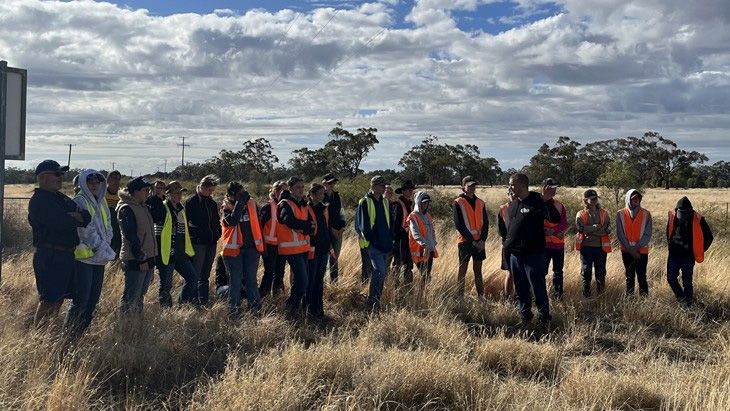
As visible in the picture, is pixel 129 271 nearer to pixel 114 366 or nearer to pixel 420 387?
pixel 114 366

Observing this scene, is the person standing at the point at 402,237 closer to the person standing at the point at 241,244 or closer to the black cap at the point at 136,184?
the person standing at the point at 241,244

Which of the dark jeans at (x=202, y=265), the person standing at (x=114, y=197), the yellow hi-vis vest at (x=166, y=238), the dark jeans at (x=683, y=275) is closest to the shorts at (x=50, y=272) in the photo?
the yellow hi-vis vest at (x=166, y=238)

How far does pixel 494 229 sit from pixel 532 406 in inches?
559

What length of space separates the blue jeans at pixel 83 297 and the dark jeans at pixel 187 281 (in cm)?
127

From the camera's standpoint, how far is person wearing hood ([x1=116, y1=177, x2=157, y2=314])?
6.91 meters

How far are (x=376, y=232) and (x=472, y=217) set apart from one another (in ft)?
4.73

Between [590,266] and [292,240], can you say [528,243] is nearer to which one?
[590,266]

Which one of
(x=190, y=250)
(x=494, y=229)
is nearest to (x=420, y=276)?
(x=190, y=250)

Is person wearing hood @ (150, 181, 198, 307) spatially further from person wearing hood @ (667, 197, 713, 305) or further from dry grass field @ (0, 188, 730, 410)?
person wearing hood @ (667, 197, 713, 305)

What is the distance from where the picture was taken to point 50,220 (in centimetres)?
598

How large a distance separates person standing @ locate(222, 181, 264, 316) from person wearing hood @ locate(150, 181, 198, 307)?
0.46 metres

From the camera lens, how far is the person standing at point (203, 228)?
834 cm

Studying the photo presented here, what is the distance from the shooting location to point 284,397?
15.4 ft

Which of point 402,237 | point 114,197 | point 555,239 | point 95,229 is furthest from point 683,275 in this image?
point 114,197
